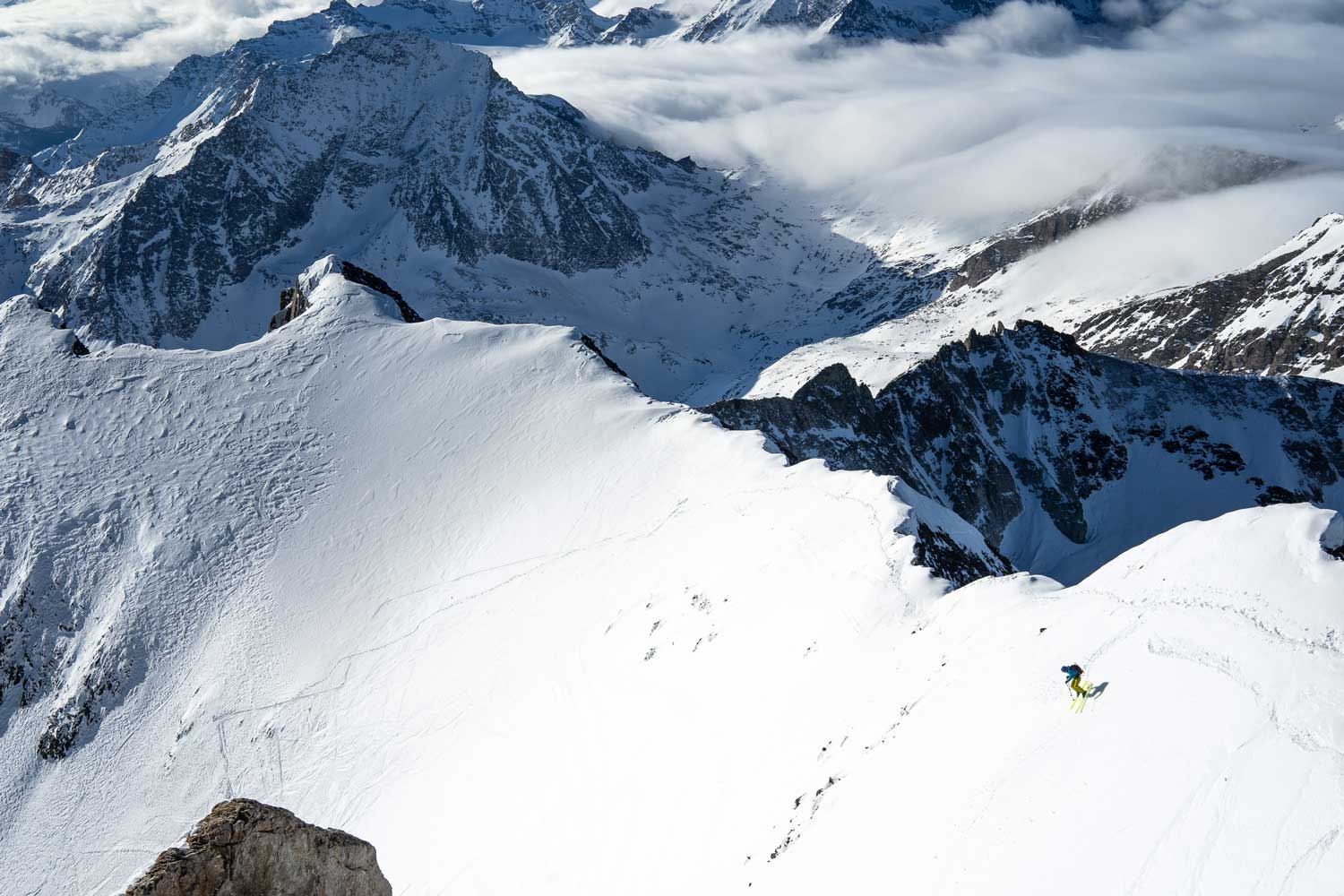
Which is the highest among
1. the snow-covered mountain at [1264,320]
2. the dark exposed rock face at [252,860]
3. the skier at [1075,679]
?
the dark exposed rock face at [252,860]

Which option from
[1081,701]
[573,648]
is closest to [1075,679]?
[1081,701]

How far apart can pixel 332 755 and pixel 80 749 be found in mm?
14580

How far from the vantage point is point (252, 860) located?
55.0ft

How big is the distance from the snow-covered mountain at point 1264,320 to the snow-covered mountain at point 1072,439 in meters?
33.4

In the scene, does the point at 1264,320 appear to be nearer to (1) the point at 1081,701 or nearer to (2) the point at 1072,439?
(2) the point at 1072,439

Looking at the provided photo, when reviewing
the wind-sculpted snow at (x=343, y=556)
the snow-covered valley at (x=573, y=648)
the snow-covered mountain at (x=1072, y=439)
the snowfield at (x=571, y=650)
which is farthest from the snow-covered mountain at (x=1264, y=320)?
the snowfield at (x=571, y=650)

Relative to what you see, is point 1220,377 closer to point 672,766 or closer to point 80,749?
point 672,766

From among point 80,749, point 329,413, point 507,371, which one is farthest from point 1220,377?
point 80,749

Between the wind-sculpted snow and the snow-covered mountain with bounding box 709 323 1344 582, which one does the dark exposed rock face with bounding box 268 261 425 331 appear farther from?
the snow-covered mountain with bounding box 709 323 1344 582

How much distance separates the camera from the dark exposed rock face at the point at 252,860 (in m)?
16.2

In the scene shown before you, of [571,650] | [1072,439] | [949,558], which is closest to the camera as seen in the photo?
[949,558]

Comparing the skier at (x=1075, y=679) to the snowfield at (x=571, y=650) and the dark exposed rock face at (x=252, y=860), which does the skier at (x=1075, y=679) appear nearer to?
the snowfield at (x=571, y=650)

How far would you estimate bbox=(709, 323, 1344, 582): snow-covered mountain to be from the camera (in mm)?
113625

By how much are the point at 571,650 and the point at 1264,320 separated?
171 meters
